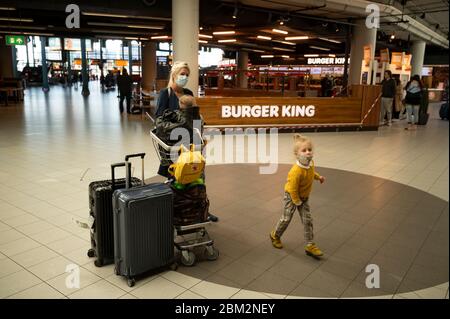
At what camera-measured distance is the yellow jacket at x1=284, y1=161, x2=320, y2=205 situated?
11.3 feet

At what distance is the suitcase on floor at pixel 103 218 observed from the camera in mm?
3164

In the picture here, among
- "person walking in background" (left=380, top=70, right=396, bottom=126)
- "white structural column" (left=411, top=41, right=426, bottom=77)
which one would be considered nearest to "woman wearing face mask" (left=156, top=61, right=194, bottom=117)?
"person walking in background" (left=380, top=70, right=396, bottom=126)

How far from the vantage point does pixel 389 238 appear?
13.3 feet

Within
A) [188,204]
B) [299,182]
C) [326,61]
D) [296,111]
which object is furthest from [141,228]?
[326,61]

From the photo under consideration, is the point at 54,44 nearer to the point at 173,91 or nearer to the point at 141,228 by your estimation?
the point at 173,91

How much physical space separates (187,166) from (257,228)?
142 centimetres

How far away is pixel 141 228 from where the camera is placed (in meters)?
2.96

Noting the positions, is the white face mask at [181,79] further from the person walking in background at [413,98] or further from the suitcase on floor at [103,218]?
the person walking in background at [413,98]

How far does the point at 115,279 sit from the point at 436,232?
131 inches

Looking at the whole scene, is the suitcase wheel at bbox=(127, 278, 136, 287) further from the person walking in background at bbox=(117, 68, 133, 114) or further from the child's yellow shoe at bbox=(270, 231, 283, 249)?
the person walking in background at bbox=(117, 68, 133, 114)

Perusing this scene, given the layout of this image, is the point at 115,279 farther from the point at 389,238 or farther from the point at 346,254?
the point at 389,238
